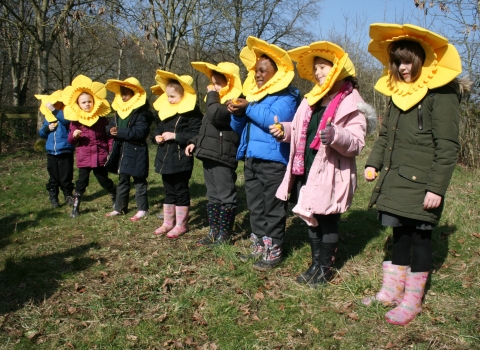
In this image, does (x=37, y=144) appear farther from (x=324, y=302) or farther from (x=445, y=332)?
(x=445, y=332)

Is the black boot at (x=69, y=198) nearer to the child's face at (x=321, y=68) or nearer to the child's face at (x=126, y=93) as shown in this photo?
the child's face at (x=126, y=93)

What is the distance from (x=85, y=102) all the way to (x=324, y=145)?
4.21 m

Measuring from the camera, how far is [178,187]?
523 cm

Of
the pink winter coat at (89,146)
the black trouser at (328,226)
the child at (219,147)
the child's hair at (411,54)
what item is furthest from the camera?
the pink winter coat at (89,146)

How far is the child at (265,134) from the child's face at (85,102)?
2.86 m

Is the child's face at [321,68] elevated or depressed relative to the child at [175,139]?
elevated

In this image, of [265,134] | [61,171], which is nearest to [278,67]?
[265,134]

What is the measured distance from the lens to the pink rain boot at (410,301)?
3100 millimetres

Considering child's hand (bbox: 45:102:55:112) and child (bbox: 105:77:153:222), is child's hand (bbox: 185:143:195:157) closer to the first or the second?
child (bbox: 105:77:153:222)

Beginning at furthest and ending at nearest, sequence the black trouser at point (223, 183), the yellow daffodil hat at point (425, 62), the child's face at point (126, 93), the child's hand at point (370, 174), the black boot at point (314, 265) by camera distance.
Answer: the child's face at point (126, 93) → the black trouser at point (223, 183) → the black boot at point (314, 265) → the child's hand at point (370, 174) → the yellow daffodil hat at point (425, 62)

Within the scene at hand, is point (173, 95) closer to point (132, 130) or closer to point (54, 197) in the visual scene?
point (132, 130)

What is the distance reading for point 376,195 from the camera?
3123 mm

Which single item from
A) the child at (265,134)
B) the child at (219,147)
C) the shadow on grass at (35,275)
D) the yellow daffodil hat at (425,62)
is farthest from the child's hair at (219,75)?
the shadow on grass at (35,275)

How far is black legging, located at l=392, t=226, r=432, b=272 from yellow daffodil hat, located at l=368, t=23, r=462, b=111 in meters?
0.92
